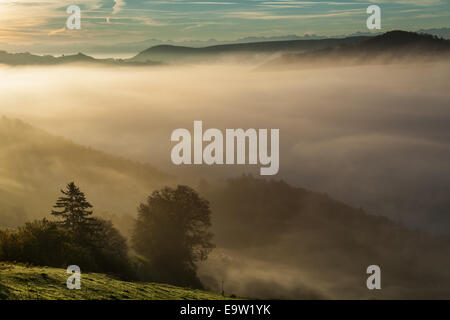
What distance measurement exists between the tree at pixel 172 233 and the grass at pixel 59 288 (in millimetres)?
34658

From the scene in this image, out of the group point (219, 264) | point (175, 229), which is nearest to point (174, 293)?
point (175, 229)

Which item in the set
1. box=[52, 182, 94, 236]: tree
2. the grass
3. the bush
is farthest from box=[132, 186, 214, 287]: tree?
the grass

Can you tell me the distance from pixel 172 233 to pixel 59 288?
47.2m

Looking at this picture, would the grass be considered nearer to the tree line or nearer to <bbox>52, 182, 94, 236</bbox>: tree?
the tree line

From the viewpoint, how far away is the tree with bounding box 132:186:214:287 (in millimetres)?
82250

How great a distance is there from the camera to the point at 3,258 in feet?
155

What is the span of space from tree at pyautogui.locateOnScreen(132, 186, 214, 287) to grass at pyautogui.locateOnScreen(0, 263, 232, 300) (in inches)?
1365

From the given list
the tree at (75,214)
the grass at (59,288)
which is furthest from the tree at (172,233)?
the grass at (59,288)

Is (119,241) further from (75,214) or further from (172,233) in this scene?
(75,214)

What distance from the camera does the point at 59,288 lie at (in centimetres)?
3766

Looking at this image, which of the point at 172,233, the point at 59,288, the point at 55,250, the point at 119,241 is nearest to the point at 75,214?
the point at 119,241

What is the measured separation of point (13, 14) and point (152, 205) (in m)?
131
